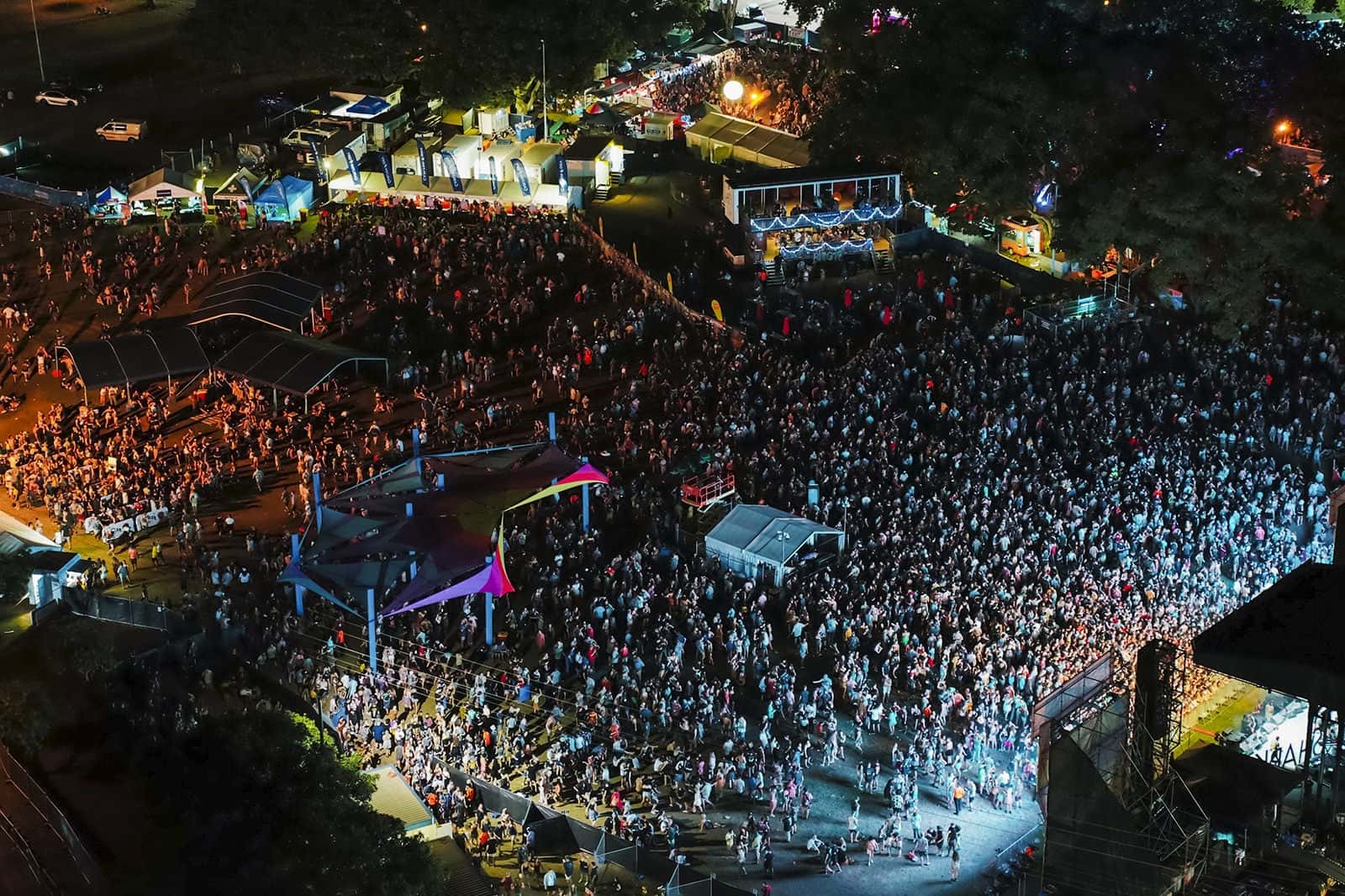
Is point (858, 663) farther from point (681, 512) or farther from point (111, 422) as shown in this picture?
point (111, 422)

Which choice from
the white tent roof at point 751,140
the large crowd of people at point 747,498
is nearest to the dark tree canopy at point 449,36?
the white tent roof at point 751,140

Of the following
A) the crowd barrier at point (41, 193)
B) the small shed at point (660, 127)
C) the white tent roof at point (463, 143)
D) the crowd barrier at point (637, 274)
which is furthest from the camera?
the small shed at point (660, 127)

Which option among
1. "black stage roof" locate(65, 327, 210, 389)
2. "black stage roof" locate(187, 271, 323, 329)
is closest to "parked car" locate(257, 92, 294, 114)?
"black stage roof" locate(187, 271, 323, 329)

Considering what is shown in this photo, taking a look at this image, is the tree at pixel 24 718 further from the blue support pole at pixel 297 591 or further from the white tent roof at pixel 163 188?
the white tent roof at pixel 163 188

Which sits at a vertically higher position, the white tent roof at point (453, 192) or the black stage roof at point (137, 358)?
the white tent roof at point (453, 192)

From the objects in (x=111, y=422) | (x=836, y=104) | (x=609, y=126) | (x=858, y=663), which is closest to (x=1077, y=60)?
(x=836, y=104)

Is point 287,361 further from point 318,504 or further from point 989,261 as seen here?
point 989,261

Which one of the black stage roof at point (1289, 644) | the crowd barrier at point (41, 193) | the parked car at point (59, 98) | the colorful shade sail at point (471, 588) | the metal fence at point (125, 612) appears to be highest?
the black stage roof at point (1289, 644)
